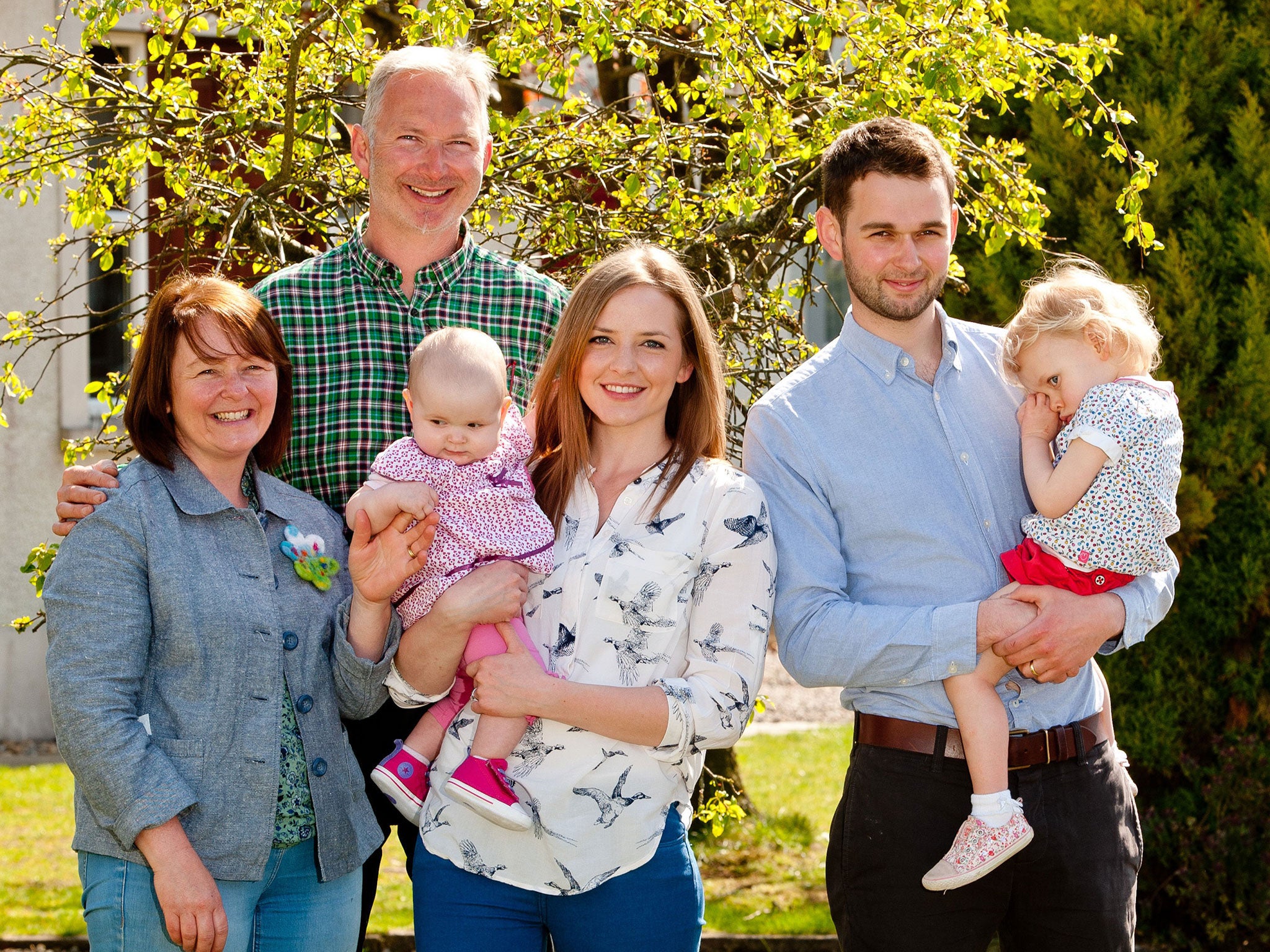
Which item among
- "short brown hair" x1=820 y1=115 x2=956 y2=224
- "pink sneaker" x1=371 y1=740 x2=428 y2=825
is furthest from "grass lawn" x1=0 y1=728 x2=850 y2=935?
"short brown hair" x1=820 y1=115 x2=956 y2=224

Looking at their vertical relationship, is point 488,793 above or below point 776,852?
above

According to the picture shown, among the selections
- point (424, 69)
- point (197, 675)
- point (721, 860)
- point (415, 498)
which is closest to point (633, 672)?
point (415, 498)

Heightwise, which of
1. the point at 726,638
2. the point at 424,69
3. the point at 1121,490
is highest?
the point at 424,69

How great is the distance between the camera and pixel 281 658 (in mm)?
2693

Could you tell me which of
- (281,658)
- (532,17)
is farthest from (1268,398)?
(281,658)

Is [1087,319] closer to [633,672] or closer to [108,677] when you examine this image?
[633,672]

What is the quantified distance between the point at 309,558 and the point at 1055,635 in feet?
5.27

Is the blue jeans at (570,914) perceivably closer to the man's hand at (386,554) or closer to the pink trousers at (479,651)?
the pink trousers at (479,651)

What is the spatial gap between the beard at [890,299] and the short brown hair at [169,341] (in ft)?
4.41

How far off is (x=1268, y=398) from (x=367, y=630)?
362cm

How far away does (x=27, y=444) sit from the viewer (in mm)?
9219

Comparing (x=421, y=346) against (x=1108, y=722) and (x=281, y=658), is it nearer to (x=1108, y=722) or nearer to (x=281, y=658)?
(x=281, y=658)

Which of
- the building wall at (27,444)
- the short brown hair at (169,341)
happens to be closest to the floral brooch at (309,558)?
the short brown hair at (169,341)

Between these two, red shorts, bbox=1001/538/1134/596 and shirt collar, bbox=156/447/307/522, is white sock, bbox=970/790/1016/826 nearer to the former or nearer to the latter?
red shorts, bbox=1001/538/1134/596
